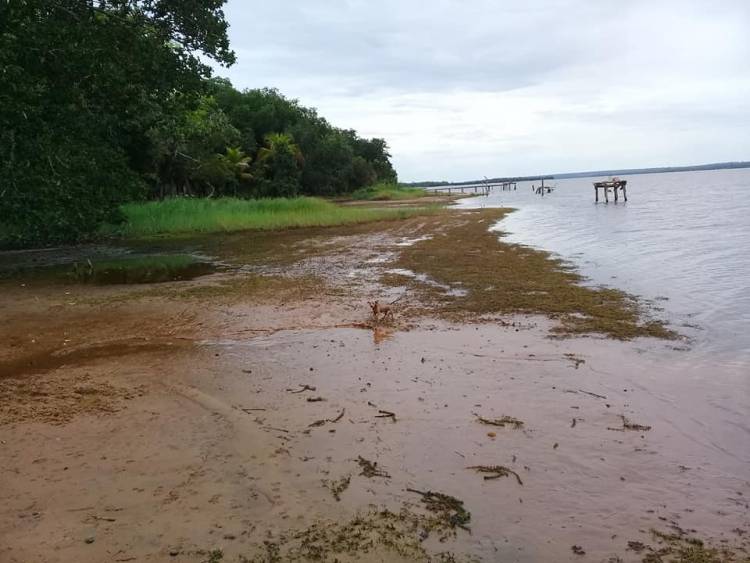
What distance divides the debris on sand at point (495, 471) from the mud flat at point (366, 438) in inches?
0.6

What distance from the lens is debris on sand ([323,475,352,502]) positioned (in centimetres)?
379

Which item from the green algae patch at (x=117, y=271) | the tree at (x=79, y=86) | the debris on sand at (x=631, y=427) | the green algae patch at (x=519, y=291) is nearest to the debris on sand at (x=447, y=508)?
the debris on sand at (x=631, y=427)

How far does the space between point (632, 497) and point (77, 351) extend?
637 centimetres

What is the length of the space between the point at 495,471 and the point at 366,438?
1.05m

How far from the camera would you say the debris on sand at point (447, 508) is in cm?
346

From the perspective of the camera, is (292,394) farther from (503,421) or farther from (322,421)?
(503,421)

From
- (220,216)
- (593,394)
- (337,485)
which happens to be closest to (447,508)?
(337,485)

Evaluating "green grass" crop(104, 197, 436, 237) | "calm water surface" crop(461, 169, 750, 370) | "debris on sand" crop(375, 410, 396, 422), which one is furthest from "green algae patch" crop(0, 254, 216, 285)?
"calm water surface" crop(461, 169, 750, 370)

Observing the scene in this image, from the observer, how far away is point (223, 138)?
113 feet

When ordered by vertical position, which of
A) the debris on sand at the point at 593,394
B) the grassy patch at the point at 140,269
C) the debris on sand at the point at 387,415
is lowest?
the debris on sand at the point at 593,394

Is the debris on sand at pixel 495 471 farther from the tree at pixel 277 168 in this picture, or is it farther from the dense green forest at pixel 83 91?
the tree at pixel 277 168

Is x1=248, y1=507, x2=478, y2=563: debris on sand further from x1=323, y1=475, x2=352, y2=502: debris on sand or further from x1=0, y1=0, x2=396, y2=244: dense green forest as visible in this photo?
x1=0, y1=0, x2=396, y2=244: dense green forest

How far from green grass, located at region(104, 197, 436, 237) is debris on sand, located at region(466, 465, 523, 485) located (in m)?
21.7

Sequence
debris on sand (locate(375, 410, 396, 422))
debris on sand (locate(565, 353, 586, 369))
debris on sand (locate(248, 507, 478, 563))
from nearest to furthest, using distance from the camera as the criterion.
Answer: debris on sand (locate(248, 507, 478, 563)) < debris on sand (locate(375, 410, 396, 422)) < debris on sand (locate(565, 353, 586, 369))
